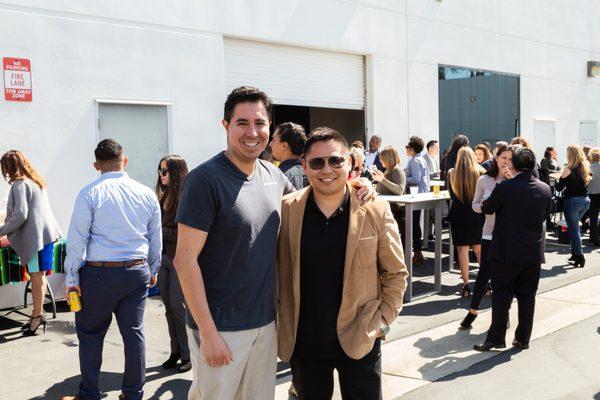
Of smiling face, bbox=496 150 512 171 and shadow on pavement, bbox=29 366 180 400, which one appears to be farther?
smiling face, bbox=496 150 512 171

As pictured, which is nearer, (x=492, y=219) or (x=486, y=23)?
(x=492, y=219)

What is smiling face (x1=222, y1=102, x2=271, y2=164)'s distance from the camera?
2.92 meters

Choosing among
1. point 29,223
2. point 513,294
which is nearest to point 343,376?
point 513,294

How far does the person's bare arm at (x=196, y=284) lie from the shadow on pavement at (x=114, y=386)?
2.32 m

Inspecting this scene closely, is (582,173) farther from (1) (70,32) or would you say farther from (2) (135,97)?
(1) (70,32)

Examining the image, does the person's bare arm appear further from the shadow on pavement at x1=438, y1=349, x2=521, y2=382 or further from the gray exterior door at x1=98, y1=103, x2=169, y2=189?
the gray exterior door at x1=98, y1=103, x2=169, y2=189

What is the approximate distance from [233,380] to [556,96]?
53.9ft

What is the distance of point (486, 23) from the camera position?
14805 millimetres

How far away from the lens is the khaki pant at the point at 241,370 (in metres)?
2.91

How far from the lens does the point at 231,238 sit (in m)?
2.86

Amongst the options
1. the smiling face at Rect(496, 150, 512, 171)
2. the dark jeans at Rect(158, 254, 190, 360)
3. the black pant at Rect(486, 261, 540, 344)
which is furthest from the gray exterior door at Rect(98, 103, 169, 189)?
the black pant at Rect(486, 261, 540, 344)

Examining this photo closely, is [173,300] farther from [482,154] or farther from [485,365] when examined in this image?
[482,154]

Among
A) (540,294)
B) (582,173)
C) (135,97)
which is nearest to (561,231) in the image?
(582,173)

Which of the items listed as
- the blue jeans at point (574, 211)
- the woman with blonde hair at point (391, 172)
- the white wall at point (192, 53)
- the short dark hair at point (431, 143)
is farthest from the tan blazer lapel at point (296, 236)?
the short dark hair at point (431, 143)
